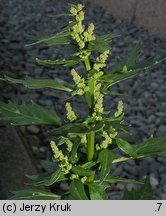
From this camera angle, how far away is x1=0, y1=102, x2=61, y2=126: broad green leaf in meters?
1.89

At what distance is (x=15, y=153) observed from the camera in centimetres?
405

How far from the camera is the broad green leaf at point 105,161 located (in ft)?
5.60

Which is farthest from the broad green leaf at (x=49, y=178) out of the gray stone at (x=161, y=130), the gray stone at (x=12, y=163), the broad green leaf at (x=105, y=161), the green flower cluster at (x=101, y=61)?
the gray stone at (x=161, y=130)

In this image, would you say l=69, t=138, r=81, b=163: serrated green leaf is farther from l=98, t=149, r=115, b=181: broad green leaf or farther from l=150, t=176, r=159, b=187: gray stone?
l=150, t=176, r=159, b=187: gray stone

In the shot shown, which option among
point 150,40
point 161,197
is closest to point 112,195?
point 161,197

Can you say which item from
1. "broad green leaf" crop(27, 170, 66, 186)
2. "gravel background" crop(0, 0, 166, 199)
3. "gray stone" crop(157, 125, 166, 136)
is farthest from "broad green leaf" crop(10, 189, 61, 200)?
"gray stone" crop(157, 125, 166, 136)

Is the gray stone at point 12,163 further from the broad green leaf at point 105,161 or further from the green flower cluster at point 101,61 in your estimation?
the green flower cluster at point 101,61

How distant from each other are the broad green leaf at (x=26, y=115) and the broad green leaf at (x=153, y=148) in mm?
370

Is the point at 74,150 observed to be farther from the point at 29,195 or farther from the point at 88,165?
the point at 29,195

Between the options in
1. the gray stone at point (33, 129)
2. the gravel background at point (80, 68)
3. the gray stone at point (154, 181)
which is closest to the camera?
the gray stone at point (154, 181)

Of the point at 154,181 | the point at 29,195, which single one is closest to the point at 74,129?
the point at 29,195
